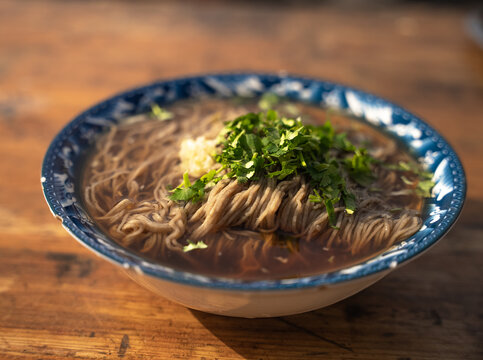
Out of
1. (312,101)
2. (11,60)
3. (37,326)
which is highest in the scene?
(312,101)

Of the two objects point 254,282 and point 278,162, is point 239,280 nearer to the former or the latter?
point 254,282

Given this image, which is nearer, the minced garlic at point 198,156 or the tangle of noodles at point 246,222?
the tangle of noodles at point 246,222

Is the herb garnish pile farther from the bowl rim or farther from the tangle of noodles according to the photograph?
the bowl rim

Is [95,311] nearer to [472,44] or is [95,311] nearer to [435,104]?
[435,104]

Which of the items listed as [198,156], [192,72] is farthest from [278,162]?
[192,72]

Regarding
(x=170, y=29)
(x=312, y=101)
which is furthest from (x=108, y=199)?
(x=170, y=29)

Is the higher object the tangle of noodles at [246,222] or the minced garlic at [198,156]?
the minced garlic at [198,156]

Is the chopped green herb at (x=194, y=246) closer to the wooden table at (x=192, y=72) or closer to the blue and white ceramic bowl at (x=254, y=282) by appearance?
the blue and white ceramic bowl at (x=254, y=282)

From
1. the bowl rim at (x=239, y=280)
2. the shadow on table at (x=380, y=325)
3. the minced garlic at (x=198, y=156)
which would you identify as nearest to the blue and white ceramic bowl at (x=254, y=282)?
the bowl rim at (x=239, y=280)

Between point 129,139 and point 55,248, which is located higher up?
point 129,139
